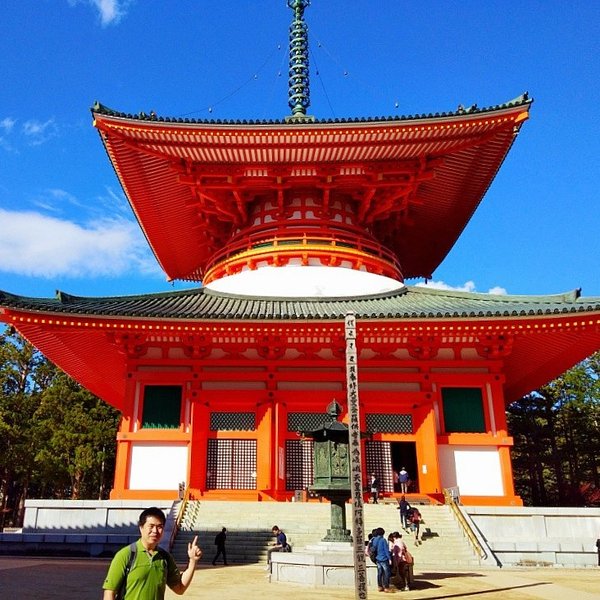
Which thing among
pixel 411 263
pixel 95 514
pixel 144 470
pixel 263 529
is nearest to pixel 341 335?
pixel 263 529

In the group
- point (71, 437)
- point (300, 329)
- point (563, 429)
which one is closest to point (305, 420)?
point (300, 329)

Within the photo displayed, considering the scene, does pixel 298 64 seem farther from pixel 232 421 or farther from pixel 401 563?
pixel 401 563

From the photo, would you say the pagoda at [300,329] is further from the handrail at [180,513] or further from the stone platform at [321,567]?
the stone platform at [321,567]

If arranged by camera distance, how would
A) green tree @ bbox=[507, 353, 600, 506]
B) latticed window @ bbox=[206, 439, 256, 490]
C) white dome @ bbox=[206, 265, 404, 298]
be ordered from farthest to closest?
green tree @ bbox=[507, 353, 600, 506] < white dome @ bbox=[206, 265, 404, 298] < latticed window @ bbox=[206, 439, 256, 490]

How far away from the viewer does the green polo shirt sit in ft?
13.5

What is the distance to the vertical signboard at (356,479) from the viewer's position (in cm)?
780

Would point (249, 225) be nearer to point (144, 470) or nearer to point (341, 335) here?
point (341, 335)

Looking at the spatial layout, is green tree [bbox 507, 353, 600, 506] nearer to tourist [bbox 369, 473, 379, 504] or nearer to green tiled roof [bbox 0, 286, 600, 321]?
green tiled roof [bbox 0, 286, 600, 321]

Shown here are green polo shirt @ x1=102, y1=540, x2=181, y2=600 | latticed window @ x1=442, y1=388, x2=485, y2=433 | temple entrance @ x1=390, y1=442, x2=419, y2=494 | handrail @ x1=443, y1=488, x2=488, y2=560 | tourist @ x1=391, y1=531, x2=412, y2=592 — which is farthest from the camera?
temple entrance @ x1=390, y1=442, x2=419, y2=494

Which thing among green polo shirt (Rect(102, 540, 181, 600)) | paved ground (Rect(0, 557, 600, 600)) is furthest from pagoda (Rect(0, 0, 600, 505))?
green polo shirt (Rect(102, 540, 181, 600))

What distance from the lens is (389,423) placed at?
18.9m

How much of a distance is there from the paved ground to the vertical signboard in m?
1.35

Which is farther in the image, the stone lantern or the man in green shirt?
the stone lantern

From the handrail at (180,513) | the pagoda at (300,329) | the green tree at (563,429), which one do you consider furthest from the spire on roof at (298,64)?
the green tree at (563,429)
